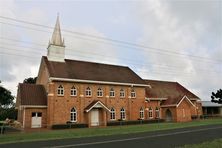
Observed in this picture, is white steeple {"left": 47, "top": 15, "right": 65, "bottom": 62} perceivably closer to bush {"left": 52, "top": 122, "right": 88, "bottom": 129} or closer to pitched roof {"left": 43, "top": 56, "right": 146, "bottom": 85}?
pitched roof {"left": 43, "top": 56, "right": 146, "bottom": 85}

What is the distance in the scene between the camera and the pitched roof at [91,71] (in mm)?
37000

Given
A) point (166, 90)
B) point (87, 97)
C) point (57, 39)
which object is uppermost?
point (57, 39)

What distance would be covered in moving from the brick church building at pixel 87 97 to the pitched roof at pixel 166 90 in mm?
267

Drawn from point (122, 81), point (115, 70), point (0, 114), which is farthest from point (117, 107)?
point (0, 114)

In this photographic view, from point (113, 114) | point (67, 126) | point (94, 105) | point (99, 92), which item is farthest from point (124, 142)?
point (113, 114)

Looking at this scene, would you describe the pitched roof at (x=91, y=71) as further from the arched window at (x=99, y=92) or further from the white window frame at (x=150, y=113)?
the white window frame at (x=150, y=113)

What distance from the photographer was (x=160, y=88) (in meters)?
49.9

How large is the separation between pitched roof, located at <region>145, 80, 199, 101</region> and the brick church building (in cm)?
27

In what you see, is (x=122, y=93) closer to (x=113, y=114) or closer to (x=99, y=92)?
(x=113, y=114)

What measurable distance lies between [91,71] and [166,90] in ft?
57.7

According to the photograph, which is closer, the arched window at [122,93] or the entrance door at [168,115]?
the arched window at [122,93]

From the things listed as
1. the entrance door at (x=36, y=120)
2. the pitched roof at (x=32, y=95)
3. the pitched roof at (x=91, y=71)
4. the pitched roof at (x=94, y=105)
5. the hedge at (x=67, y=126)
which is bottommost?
the hedge at (x=67, y=126)

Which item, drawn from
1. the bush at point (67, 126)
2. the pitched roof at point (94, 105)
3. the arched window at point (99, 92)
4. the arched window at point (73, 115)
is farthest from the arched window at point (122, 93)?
the bush at point (67, 126)

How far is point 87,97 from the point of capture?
124 feet
